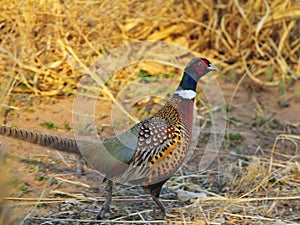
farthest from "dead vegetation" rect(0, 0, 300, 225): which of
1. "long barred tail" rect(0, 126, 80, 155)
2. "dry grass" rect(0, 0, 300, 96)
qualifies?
"long barred tail" rect(0, 126, 80, 155)

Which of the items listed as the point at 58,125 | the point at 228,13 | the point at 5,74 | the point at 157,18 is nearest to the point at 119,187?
the point at 58,125

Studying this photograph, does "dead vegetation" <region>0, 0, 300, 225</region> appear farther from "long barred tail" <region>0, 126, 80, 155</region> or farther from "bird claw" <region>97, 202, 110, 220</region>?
"long barred tail" <region>0, 126, 80, 155</region>

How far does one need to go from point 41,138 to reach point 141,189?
98cm

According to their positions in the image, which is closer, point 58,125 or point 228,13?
point 58,125

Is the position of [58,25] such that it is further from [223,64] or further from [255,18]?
[255,18]

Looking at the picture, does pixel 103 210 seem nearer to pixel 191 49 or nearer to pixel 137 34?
pixel 137 34

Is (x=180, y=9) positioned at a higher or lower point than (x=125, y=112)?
higher

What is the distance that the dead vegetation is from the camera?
337 centimetres

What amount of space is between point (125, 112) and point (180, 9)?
5.76 feet

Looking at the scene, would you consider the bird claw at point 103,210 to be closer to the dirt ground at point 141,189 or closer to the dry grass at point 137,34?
the dirt ground at point 141,189

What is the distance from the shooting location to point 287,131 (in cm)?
482

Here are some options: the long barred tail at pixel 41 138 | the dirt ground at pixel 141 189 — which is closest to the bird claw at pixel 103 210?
the dirt ground at pixel 141 189

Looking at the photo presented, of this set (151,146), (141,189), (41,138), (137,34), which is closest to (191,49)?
(137,34)

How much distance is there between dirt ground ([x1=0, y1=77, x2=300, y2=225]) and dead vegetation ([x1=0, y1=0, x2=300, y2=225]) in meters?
0.01
